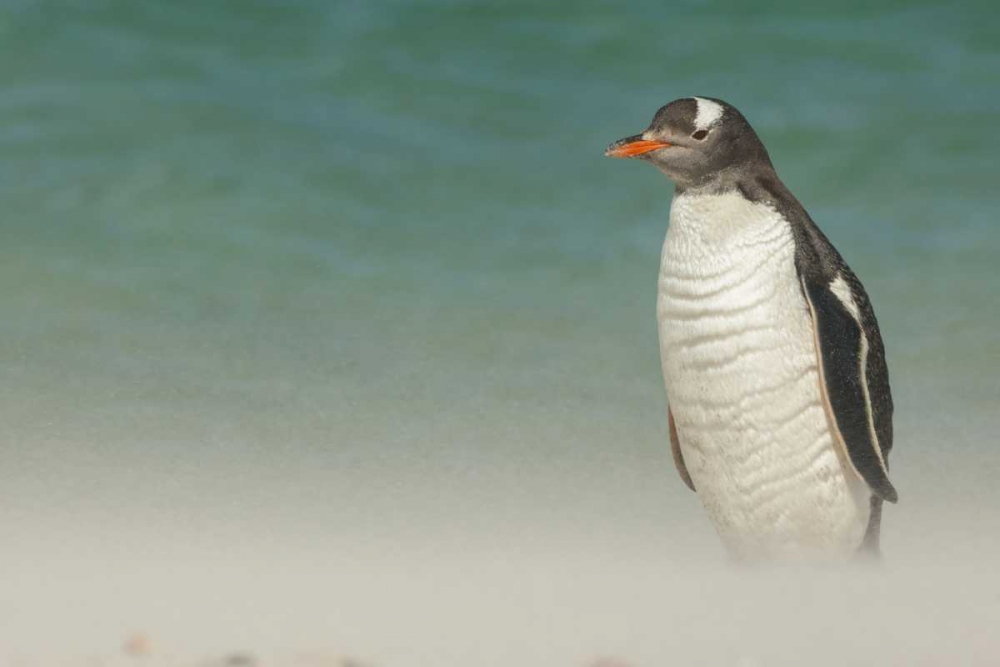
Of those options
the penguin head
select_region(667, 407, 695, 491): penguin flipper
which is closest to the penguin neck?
the penguin head

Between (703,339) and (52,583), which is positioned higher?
(703,339)

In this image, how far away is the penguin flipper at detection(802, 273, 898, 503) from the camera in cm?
391

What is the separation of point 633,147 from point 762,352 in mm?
652

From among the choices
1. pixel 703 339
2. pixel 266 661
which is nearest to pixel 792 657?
pixel 266 661

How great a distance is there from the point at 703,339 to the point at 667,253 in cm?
28

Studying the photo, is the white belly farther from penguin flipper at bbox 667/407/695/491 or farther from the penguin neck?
penguin flipper at bbox 667/407/695/491

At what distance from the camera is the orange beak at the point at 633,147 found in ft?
13.3

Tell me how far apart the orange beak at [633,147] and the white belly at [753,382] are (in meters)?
0.18

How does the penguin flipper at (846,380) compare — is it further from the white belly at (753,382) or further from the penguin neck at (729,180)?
the penguin neck at (729,180)

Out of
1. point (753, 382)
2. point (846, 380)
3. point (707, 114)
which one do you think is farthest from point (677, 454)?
point (707, 114)

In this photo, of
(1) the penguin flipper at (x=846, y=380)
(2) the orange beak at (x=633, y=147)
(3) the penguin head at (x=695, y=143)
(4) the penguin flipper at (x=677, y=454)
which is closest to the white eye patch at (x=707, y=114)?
(3) the penguin head at (x=695, y=143)

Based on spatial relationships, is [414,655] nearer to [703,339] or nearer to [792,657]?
[792,657]

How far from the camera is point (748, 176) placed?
4074 millimetres

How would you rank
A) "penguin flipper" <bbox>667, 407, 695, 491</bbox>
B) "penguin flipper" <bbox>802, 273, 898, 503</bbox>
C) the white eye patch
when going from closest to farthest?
"penguin flipper" <bbox>802, 273, 898, 503</bbox>, the white eye patch, "penguin flipper" <bbox>667, 407, 695, 491</bbox>
